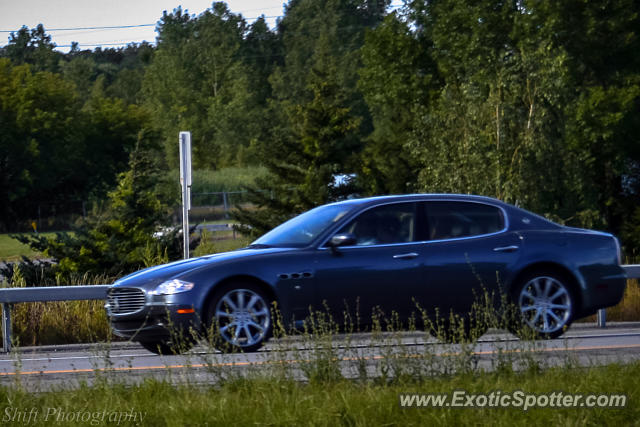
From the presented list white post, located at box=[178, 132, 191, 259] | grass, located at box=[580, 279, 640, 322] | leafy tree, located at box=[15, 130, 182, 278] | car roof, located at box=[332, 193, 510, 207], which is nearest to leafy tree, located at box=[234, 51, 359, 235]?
leafy tree, located at box=[15, 130, 182, 278]

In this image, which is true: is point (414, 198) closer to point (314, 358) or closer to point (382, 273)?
point (382, 273)

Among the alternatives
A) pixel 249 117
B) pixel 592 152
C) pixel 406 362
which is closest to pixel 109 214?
pixel 406 362

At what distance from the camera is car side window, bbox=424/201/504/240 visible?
11.0m

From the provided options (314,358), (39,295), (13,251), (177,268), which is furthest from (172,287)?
(13,251)

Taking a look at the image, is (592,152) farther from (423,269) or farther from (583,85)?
(423,269)

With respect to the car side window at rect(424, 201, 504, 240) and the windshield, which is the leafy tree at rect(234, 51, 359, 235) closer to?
the windshield

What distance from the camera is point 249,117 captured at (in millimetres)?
96438

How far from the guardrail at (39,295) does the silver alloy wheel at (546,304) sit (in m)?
5.15

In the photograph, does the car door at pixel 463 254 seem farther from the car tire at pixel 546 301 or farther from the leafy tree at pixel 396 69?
the leafy tree at pixel 396 69

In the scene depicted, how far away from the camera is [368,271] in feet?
34.4

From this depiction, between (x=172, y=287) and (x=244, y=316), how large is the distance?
0.73 meters

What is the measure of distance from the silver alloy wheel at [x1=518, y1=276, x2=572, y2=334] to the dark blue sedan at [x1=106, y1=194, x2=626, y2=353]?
0.04ft

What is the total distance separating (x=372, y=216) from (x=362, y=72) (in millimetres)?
40769

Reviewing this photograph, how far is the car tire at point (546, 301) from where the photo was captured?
1095 cm
